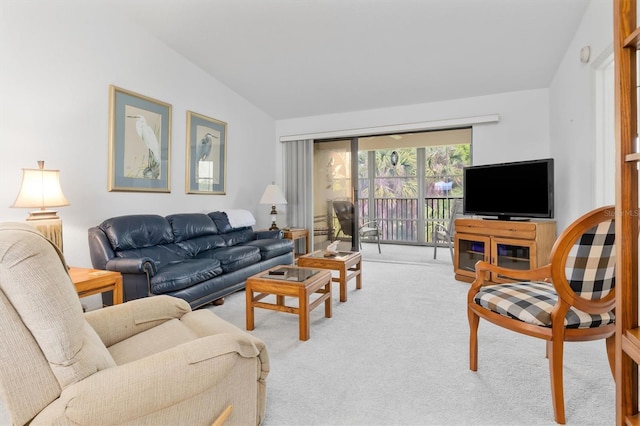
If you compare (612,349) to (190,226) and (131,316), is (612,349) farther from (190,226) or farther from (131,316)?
(190,226)

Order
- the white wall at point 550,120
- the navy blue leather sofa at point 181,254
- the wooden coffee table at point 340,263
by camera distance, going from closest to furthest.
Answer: the navy blue leather sofa at point 181,254 → the white wall at point 550,120 → the wooden coffee table at point 340,263

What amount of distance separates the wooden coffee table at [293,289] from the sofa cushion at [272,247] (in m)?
1.05

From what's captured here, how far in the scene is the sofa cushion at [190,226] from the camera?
11.5ft

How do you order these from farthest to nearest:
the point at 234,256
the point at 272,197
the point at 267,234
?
the point at 272,197 → the point at 267,234 → the point at 234,256

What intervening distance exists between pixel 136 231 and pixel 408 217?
551 cm

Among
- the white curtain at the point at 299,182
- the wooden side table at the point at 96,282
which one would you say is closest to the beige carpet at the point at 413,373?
the wooden side table at the point at 96,282

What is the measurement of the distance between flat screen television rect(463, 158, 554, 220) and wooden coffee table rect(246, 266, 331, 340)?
7.60 ft

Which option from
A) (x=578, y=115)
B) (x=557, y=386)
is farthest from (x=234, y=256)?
(x=578, y=115)

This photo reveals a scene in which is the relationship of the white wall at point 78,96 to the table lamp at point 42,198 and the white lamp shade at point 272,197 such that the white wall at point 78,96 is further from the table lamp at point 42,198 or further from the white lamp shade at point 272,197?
the white lamp shade at point 272,197

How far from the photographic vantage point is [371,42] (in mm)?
3461

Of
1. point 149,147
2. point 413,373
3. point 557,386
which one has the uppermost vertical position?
point 149,147

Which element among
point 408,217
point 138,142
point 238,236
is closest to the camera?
point 138,142

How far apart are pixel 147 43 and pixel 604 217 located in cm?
413

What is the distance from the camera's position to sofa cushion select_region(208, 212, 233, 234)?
404 centimetres
